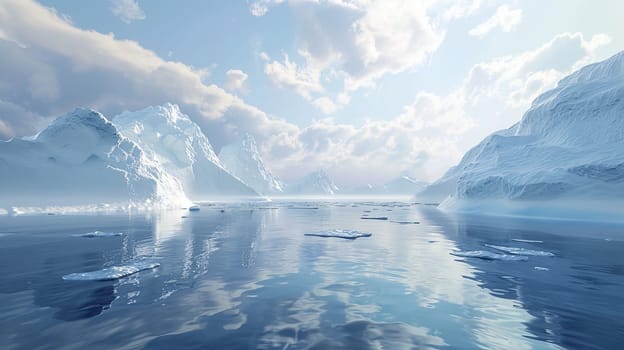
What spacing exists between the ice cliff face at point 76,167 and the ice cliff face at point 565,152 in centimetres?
7924

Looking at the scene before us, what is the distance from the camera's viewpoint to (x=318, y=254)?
19.8m

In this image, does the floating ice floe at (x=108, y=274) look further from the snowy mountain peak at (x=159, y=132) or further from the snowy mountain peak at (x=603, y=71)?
the snowy mountain peak at (x=159, y=132)

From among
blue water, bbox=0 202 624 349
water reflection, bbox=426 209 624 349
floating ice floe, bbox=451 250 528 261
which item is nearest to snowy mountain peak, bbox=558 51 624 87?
water reflection, bbox=426 209 624 349

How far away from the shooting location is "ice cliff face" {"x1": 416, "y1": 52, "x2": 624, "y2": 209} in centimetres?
4725

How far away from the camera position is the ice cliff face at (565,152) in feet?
155

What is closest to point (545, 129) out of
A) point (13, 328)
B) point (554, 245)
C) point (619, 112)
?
point (619, 112)

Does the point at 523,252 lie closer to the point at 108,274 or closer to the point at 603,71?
the point at 108,274

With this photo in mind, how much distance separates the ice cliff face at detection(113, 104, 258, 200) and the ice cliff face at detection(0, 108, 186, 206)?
46.6 m

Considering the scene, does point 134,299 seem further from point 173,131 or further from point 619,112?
point 173,131

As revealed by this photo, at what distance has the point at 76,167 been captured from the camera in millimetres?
67750

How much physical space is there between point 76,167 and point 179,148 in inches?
3091

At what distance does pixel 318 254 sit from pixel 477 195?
57.6 meters

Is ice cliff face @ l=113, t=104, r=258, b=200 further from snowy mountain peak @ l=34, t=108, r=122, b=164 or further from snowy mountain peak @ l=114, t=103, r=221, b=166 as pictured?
snowy mountain peak @ l=34, t=108, r=122, b=164

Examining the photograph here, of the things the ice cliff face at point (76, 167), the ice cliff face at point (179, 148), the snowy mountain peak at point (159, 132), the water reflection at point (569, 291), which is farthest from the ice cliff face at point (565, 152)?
the snowy mountain peak at point (159, 132)
